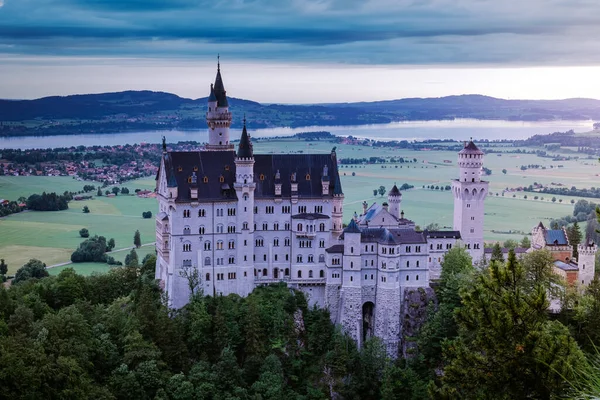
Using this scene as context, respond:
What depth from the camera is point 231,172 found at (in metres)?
74.9

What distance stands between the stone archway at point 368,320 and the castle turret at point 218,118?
2378 cm

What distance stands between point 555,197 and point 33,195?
381 ft

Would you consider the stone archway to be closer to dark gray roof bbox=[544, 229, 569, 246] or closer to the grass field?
dark gray roof bbox=[544, 229, 569, 246]

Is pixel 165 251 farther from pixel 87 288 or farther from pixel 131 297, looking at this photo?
pixel 87 288

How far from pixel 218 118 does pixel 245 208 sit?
577 inches

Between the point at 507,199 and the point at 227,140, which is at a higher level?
the point at 227,140

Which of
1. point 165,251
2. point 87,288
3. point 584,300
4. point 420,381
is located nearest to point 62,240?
point 87,288

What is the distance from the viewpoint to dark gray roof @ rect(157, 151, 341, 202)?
7319 cm

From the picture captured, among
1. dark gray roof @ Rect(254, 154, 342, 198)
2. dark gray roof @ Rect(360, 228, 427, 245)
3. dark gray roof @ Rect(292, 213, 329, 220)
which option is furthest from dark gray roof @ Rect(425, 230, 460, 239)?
dark gray roof @ Rect(292, 213, 329, 220)

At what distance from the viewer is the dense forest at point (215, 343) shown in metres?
60.3

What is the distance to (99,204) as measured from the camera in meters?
153

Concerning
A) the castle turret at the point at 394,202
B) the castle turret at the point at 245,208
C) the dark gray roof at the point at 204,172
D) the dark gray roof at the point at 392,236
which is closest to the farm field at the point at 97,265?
the dark gray roof at the point at 204,172

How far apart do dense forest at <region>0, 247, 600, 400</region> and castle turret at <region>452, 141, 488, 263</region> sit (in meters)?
6.28

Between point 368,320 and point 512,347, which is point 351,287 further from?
point 512,347
